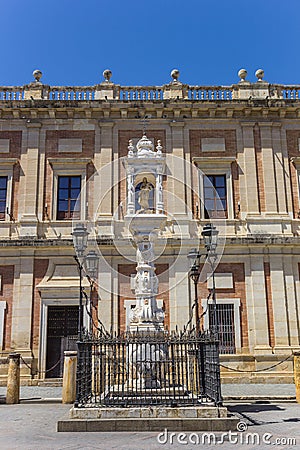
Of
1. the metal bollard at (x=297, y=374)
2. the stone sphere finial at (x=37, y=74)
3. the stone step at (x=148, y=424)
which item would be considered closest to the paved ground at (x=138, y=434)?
the stone step at (x=148, y=424)

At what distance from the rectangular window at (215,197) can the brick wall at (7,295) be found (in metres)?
7.51

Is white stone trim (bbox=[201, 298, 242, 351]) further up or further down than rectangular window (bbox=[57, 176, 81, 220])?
further down

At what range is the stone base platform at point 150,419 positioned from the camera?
26.0ft

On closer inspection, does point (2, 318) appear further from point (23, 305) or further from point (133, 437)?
point (133, 437)

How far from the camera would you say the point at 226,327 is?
17719 millimetres

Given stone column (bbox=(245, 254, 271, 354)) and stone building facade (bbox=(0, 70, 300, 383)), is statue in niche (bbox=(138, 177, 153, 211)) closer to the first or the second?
stone building facade (bbox=(0, 70, 300, 383))

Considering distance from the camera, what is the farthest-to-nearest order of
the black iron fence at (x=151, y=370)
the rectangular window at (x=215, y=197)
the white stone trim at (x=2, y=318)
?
the rectangular window at (x=215, y=197), the white stone trim at (x=2, y=318), the black iron fence at (x=151, y=370)

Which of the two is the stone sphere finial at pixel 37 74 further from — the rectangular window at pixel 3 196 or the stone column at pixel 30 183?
the rectangular window at pixel 3 196

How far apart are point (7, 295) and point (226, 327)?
308 inches

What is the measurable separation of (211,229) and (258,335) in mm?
7697

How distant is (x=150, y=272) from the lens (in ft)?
34.3

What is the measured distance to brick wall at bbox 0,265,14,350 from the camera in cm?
1758

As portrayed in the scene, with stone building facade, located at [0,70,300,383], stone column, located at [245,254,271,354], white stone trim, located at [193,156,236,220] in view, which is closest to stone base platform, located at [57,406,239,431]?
stone building facade, located at [0,70,300,383]

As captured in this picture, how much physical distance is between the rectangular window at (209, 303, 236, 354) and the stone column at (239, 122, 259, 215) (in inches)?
146
